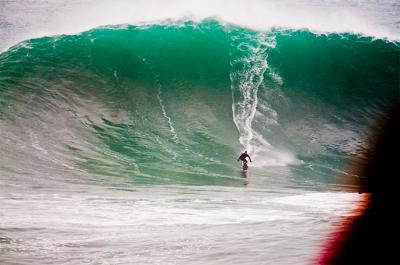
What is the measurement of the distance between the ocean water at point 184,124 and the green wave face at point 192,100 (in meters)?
0.08

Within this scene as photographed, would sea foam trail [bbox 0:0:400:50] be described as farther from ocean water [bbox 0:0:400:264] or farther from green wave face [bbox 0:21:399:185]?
green wave face [bbox 0:21:399:185]

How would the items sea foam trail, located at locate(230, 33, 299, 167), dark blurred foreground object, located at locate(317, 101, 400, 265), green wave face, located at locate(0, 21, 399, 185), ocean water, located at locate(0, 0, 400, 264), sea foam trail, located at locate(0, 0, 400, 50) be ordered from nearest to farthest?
dark blurred foreground object, located at locate(317, 101, 400, 265) < ocean water, located at locate(0, 0, 400, 264) < green wave face, located at locate(0, 21, 399, 185) < sea foam trail, located at locate(230, 33, 299, 167) < sea foam trail, located at locate(0, 0, 400, 50)

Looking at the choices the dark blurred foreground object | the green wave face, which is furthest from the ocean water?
the dark blurred foreground object

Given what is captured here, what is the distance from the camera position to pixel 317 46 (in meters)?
27.9

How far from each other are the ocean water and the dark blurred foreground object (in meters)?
0.28

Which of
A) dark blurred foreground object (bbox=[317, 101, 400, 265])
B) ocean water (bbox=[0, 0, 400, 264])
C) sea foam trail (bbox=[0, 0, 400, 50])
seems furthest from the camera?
sea foam trail (bbox=[0, 0, 400, 50])

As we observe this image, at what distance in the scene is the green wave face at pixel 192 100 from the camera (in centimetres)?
1653

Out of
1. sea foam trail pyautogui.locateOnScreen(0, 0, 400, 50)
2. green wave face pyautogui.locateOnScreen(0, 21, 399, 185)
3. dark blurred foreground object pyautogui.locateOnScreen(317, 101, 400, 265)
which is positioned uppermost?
sea foam trail pyautogui.locateOnScreen(0, 0, 400, 50)

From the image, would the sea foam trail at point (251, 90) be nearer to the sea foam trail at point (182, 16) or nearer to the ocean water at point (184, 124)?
the ocean water at point (184, 124)

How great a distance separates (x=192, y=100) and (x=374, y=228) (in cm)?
1471

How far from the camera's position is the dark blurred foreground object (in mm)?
5875

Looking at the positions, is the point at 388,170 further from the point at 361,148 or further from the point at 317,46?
the point at 317,46

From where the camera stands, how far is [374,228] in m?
7.52

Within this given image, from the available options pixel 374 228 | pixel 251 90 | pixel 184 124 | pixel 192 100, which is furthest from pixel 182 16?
pixel 374 228
